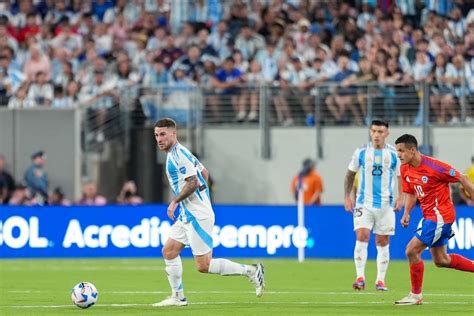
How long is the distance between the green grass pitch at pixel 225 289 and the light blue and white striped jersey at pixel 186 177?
3.25ft

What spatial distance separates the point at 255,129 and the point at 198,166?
13228 millimetres

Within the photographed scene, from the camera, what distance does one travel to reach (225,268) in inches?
560

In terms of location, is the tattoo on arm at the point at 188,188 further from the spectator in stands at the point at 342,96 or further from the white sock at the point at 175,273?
the spectator in stands at the point at 342,96

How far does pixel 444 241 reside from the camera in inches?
567

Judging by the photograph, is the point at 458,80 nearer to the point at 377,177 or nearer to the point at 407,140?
the point at 377,177

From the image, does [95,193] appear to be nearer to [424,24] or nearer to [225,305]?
[424,24]

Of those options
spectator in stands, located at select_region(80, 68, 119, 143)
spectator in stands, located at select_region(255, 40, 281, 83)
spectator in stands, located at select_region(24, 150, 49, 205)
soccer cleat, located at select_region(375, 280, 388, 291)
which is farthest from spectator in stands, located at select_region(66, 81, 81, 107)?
soccer cleat, located at select_region(375, 280, 388, 291)

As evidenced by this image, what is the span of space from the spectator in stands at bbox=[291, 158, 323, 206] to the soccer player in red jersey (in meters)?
10.7

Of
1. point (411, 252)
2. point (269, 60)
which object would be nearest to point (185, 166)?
point (411, 252)

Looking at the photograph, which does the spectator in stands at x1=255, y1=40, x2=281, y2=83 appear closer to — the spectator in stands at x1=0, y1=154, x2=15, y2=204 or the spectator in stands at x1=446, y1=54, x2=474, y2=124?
the spectator in stands at x1=446, y1=54, x2=474, y2=124

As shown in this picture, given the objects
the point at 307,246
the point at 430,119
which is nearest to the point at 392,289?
the point at 307,246

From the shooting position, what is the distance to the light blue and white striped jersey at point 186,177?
14.0 meters

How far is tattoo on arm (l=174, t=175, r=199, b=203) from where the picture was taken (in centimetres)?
1390

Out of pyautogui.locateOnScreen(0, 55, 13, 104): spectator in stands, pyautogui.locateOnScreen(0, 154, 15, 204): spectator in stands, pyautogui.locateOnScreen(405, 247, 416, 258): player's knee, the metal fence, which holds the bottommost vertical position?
pyautogui.locateOnScreen(405, 247, 416, 258): player's knee
